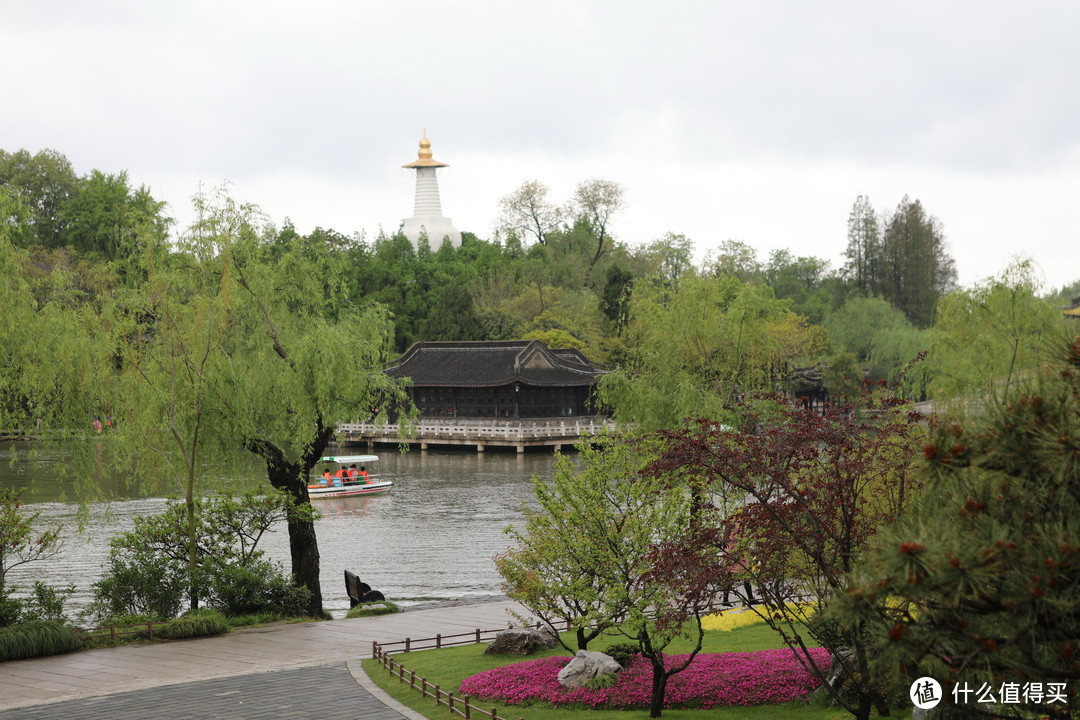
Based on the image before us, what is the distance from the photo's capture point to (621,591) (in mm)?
12703

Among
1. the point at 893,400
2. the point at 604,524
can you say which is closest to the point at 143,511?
the point at 604,524

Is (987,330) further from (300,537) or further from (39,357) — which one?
(39,357)

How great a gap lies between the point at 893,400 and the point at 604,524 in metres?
3.95

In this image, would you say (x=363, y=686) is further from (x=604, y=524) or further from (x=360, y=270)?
(x=360, y=270)

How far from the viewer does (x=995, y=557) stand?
16.8 ft

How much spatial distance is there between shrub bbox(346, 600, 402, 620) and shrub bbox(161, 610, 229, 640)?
2920mm

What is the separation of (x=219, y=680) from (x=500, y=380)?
4305 centimetres

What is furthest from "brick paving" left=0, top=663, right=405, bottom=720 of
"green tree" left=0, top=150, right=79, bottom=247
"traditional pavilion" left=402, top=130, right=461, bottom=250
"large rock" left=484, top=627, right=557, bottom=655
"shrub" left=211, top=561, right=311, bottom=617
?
"traditional pavilion" left=402, top=130, right=461, bottom=250

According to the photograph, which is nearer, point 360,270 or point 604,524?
point 604,524

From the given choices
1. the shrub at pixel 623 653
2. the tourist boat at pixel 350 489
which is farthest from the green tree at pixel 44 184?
the shrub at pixel 623 653

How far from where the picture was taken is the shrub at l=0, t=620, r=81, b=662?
53.0 ft

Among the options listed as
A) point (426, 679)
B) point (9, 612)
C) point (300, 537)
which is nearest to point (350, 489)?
point (300, 537)

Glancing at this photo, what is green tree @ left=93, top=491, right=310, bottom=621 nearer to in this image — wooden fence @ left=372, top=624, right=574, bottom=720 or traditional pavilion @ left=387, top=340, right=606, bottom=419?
wooden fence @ left=372, top=624, right=574, bottom=720

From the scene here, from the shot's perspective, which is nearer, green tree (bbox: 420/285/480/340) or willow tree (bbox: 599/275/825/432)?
willow tree (bbox: 599/275/825/432)
